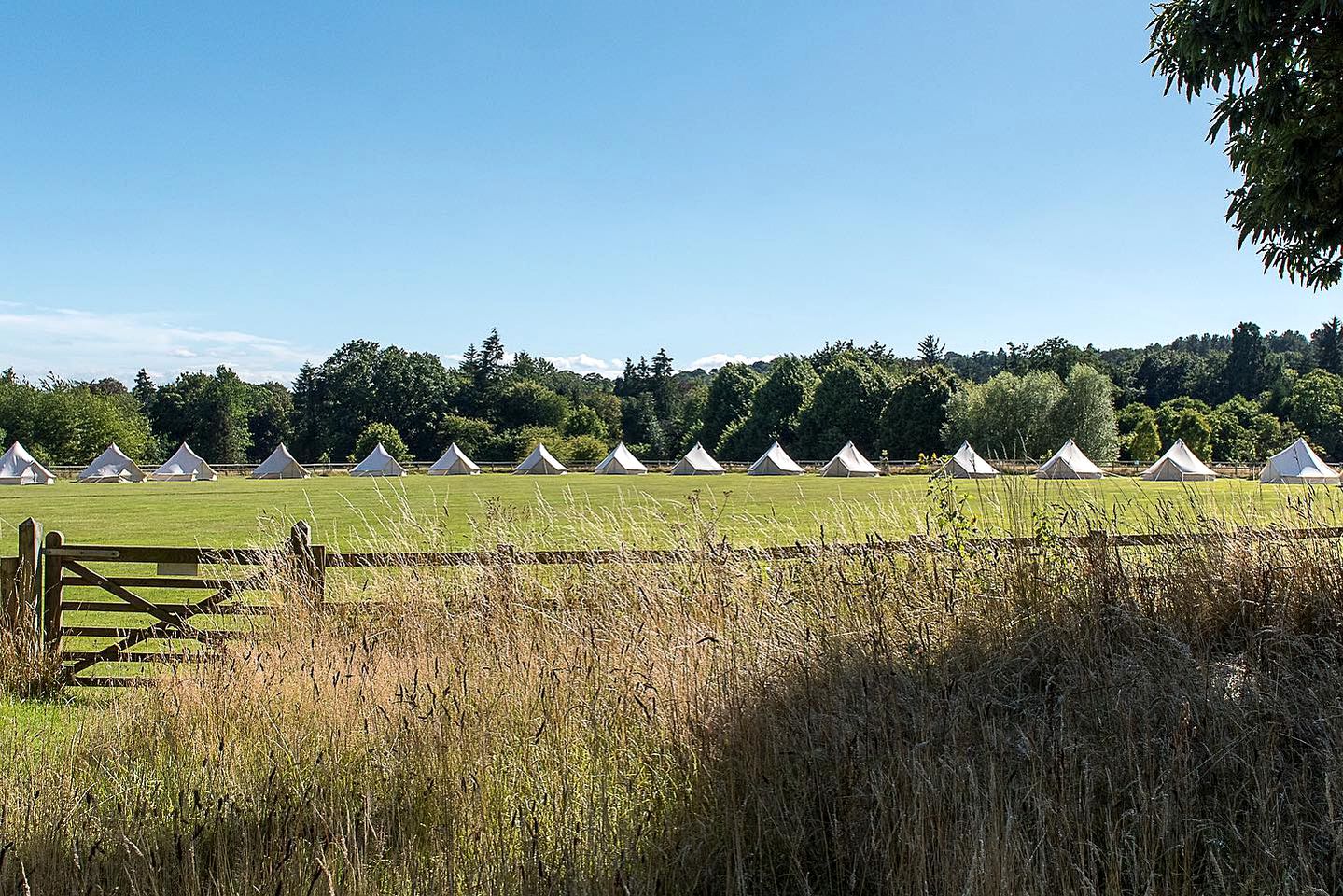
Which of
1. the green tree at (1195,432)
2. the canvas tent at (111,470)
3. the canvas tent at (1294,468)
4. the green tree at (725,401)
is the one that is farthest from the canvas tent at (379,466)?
the green tree at (1195,432)

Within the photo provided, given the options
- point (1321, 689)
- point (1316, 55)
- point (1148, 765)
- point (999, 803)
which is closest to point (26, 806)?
point (999, 803)

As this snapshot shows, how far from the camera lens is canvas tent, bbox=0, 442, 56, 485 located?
45.3m

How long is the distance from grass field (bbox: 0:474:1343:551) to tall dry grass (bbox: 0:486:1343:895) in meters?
1.27

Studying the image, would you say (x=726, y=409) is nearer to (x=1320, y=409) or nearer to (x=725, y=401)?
(x=725, y=401)

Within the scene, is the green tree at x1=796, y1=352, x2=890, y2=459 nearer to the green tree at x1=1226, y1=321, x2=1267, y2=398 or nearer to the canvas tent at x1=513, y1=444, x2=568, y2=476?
the canvas tent at x1=513, y1=444, x2=568, y2=476

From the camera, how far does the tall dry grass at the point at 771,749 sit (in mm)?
2650

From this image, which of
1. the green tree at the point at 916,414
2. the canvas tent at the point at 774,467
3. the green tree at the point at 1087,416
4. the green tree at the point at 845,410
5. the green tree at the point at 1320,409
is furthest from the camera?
the green tree at the point at 845,410

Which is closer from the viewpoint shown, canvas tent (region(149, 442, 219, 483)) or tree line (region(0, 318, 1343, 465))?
canvas tent (region(149, 442, 219, 483))

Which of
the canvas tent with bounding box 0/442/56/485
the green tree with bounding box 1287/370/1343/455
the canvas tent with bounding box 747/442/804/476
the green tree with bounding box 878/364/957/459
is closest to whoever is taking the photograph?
the canvas tent with bounding box 0/442/56/485

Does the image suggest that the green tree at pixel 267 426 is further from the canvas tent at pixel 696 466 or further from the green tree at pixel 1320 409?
the green tree at pixel 1320 409

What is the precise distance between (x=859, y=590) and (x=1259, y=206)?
3.05 m

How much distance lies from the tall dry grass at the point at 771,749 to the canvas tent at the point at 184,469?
5231 centimetres

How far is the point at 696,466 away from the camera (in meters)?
54.2

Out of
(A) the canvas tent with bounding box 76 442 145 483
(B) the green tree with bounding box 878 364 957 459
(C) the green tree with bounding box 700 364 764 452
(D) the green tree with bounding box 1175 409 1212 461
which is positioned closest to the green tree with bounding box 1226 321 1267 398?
(D) the green tree with bounding box 1175 409 1212 461
